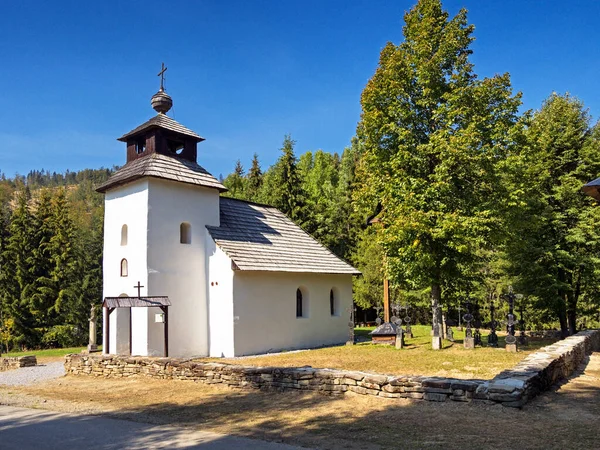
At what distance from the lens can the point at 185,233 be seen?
2025 cm

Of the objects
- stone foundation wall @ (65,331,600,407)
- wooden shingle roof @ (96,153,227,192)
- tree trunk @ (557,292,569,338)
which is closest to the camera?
stone foundation wall @ (65,331,600,407)

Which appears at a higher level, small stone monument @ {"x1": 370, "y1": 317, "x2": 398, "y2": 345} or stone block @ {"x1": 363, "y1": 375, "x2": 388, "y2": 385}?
stone block @ {"x1": 363, "y1": 375, "x2": 388, "y2": 385}

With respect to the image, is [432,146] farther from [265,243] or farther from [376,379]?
[376,379]

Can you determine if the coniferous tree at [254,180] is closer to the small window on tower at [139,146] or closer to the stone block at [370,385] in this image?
the small window on tower at [139,146]

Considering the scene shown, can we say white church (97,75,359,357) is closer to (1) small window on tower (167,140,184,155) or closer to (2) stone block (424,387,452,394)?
(1) small window on tower (167,140,184,155)

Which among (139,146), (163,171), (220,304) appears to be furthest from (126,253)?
(139,146)

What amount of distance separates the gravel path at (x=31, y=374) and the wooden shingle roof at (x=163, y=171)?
7.37m

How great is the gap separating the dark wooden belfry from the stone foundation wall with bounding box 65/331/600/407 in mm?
9563

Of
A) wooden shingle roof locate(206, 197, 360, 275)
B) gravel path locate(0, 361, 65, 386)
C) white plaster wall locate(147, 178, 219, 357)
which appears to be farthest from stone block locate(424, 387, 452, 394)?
white plaster wall locate(147, 178, 219, 357)

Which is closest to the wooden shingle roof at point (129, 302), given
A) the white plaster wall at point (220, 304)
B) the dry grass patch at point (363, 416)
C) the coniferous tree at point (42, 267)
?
the white plaster wall at point (220, 304)

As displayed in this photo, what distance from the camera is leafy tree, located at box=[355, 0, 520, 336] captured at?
16156mm

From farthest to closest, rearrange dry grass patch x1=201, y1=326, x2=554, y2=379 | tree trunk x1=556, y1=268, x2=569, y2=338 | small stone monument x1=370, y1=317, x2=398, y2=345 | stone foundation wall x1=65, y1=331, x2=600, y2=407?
tree trunk x1=556, y1=268, x2=569, y2=338 < small stone monument x1=370, y1=317, x2=398, y2=345 < dry grass patch x1=201, y1=326, x2=554, y2=379 < stone foundation wall x1=65, y1=331, x2=600, y2=407

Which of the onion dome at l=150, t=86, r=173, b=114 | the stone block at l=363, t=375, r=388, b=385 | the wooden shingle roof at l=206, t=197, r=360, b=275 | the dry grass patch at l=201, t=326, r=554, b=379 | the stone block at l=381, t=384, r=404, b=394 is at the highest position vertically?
the onion dome at l=150, t=86, r=173, b=114

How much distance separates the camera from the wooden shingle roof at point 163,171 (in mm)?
19062
